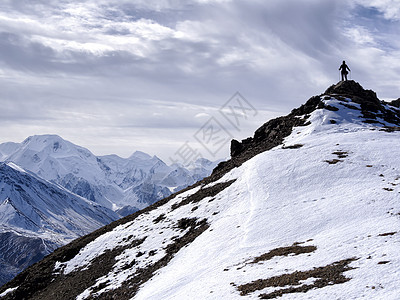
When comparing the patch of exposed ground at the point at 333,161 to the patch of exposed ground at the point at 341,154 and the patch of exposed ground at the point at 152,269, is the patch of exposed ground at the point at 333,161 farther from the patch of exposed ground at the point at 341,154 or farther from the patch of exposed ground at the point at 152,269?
the patch of exposed ground at the point at 152,269

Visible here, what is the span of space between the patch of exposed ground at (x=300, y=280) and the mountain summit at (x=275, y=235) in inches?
2.4

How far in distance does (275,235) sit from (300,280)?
343 inches

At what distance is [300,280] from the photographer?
1792 centimetres

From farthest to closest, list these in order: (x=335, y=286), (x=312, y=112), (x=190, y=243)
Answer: (x=312, y=112) → (x=190, y=243) → (x=335, y=286)

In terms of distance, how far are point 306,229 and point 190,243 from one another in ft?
37.2

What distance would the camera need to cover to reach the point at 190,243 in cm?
3228

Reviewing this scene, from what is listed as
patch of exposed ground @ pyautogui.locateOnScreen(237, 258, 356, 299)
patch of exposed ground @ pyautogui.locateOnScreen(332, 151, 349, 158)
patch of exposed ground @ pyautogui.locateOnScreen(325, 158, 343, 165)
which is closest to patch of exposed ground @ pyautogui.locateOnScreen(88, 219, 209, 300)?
patch of exposed ground @ pyautogui.locateOnScreen(237, 258, 356, 299)

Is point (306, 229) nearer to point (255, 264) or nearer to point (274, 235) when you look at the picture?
point (274, 235)

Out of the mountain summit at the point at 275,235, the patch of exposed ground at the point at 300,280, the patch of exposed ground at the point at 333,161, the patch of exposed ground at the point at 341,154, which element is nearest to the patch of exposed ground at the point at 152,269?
the mountain summit at the point at 275,235

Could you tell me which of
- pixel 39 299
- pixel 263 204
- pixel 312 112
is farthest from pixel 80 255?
pixel 312 112

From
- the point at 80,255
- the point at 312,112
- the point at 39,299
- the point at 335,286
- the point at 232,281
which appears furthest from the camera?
the point at 312,112

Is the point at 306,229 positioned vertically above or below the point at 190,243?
above

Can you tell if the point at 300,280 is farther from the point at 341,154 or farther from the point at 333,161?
the point at 341,154

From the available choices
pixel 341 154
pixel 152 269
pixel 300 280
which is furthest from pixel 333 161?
pixel 300 280
